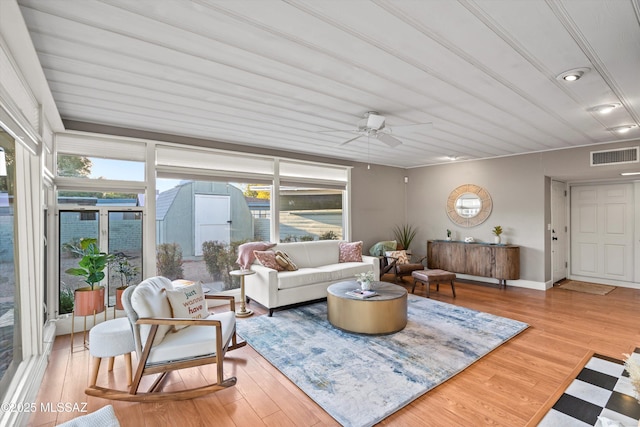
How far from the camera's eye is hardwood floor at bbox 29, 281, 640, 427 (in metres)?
2.16

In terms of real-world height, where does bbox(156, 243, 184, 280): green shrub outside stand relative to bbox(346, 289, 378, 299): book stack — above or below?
above

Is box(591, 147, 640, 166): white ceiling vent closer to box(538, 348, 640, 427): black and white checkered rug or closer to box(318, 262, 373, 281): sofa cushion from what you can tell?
box(538, 348, 640, 427): black and white checkered rug

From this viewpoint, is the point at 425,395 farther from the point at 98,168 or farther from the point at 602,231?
the point at 602,231

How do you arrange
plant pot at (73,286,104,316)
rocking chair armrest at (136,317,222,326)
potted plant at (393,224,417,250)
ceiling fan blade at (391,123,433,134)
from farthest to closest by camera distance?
potted plant at (393,224,417,250)
ceiling fan blade at (391,123,433,134)
plant pot at (73,286,104,316)
rocking chair armrest at (136,317,222,326)

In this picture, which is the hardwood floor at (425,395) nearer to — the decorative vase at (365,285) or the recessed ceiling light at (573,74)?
the decorative vase at (365,285)

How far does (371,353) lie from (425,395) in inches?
28.7

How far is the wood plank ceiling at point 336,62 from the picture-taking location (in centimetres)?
177

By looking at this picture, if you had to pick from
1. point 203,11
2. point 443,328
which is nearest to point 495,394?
point 443,328

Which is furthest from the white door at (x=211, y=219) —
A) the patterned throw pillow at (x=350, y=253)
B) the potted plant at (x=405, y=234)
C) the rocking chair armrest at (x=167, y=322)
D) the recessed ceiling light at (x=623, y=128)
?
the recessed ceiling light at (x=623, y=128)

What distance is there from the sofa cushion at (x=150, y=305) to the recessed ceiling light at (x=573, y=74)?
3.70m

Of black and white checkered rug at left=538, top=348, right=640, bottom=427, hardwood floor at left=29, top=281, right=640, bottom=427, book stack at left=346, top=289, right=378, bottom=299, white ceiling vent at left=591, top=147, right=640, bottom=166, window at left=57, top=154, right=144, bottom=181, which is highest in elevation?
white ceiling vent at left=591, top=147, right=640, bottom=166

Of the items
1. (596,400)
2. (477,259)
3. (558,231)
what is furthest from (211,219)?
(558,231)

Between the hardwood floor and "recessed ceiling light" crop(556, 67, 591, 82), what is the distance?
8.10ft

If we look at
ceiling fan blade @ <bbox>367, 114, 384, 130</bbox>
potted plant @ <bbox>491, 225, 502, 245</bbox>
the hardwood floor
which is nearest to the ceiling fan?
ceiling fan blade @ <bbox>367, 114, 384, 130</bbox>
